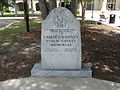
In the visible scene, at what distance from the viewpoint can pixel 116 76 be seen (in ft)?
17.4

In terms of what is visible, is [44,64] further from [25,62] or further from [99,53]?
[99,53]

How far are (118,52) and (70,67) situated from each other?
10.9 feet

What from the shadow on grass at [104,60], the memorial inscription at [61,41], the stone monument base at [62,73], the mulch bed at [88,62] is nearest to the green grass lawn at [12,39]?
the mulch bed at [88,62]

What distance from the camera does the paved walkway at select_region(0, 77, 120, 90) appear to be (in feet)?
14.8

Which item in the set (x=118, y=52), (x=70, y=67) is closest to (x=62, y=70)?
(x=70, y=67)

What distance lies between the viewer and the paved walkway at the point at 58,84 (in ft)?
14.8

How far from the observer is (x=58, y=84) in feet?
15.3

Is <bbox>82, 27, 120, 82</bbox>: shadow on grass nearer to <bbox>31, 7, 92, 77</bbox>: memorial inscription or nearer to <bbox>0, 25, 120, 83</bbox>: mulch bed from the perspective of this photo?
<bbox>0, 25, 120, 83</bbox>: mulch bed

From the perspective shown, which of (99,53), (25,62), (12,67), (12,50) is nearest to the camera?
(12,67)

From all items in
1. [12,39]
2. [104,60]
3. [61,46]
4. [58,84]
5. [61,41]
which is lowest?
[58,84]

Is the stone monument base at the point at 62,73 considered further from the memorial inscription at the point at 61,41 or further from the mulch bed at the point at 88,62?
the mulch bed at the point at 88,62

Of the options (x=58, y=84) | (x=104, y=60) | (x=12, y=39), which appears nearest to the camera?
(x=58, y=84)

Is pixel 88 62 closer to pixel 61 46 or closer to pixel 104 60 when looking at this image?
pixel 104 60

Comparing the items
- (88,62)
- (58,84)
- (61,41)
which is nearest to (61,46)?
(61,41)
